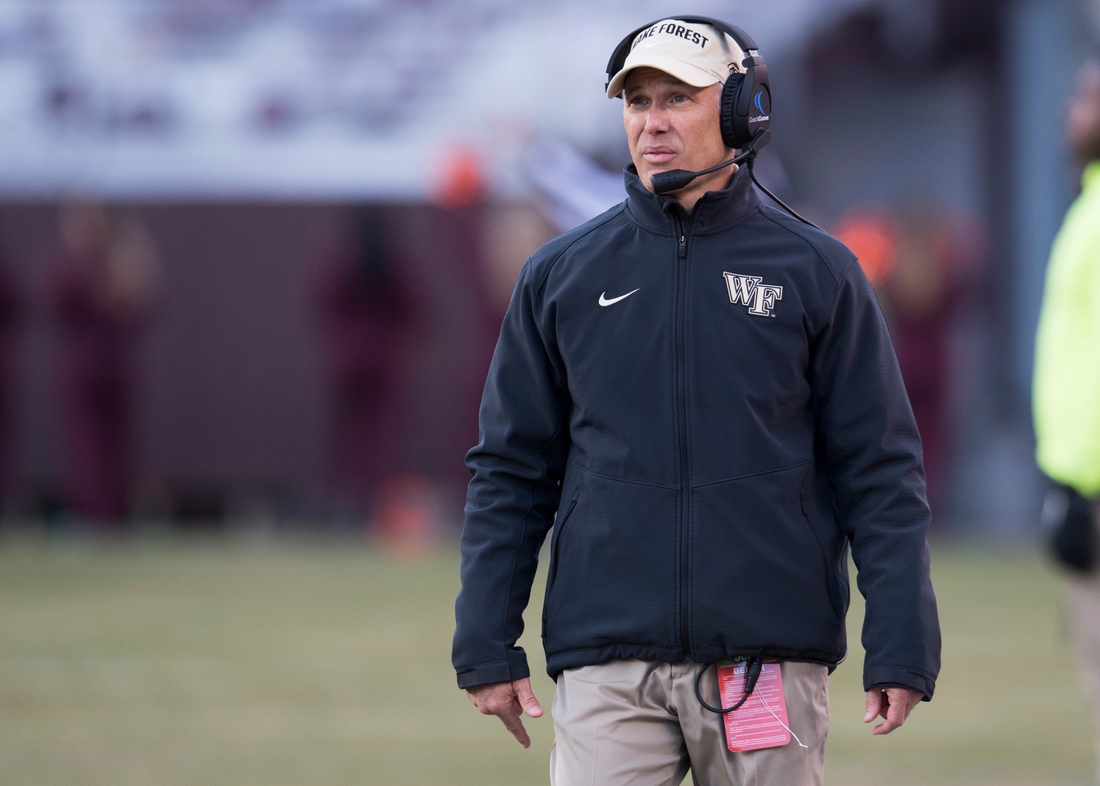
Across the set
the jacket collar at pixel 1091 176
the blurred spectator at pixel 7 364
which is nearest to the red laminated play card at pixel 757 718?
the jacket collar at pixel 1091 176

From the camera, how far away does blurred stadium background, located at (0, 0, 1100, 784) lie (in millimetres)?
12516

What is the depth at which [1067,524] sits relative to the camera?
469 cm

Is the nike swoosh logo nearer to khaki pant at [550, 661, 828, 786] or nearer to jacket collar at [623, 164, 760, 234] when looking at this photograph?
jacket collar at [623, 164, 760, 234]

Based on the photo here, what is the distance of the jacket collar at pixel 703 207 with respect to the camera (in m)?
3.15

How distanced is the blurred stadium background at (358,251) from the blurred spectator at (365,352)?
0.03 meters

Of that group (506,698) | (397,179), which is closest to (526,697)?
(506,698)

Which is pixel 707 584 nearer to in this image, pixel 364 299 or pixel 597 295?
pixel 597 295

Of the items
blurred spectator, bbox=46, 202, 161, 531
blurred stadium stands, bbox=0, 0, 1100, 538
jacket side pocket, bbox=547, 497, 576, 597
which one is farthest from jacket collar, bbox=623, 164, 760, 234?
blurred spectator, bbox=46, 202, 161, 531

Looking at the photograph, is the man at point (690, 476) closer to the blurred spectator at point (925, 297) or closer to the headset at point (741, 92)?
the headset at point (741, 92)

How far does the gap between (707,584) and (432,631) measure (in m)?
6.08

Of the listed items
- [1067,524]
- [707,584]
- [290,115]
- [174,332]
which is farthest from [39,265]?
[707,584]

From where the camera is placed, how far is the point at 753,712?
2.99 m

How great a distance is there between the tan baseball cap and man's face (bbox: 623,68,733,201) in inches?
1.3

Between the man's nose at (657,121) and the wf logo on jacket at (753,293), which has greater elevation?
the man's nose at (657,121)
